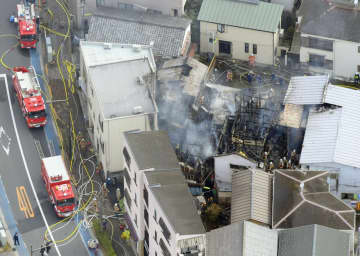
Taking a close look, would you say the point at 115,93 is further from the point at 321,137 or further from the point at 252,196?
the point at 321,137

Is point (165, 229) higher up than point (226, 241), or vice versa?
point (165, 229)

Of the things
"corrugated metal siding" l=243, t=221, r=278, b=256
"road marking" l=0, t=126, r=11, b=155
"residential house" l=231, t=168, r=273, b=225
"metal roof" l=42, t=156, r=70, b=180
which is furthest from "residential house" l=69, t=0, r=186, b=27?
"corrugated metal siding" l=243, t=221, r=278, b=256

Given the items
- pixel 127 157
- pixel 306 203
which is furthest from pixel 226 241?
pixel 127 157

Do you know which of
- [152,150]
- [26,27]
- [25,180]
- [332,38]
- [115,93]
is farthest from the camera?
[26,27]

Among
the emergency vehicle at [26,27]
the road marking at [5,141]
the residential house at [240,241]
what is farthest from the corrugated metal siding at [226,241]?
the emergency vehicle at [26,27]

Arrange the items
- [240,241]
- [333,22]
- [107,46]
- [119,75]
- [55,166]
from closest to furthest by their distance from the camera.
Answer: [240,241], [55,166], [119,75], [107,46], [333,22]

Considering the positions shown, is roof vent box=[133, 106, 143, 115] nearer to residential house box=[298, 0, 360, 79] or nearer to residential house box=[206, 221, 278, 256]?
residential house box=[206, 221, 278, 256]

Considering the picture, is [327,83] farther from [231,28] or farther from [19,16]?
[19,16]
